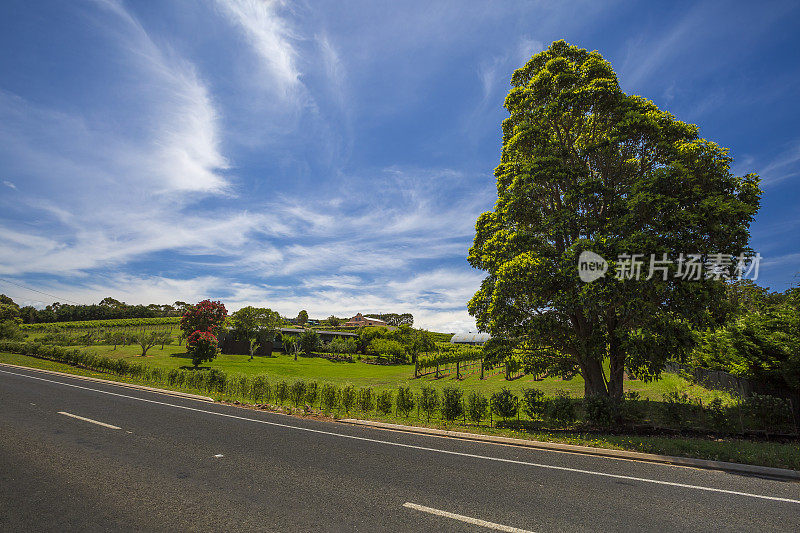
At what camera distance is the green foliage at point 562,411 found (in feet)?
41.3

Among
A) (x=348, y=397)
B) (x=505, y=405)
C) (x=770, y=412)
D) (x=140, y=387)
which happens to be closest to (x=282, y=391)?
(x=348, y=397)

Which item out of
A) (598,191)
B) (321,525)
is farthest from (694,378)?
(321,525)

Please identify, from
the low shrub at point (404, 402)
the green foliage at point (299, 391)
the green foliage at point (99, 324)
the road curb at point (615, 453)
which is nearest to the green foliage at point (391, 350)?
the green foliage at point (299, 391)

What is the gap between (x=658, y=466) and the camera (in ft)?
25.7

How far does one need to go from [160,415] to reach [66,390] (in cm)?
906

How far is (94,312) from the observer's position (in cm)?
10569

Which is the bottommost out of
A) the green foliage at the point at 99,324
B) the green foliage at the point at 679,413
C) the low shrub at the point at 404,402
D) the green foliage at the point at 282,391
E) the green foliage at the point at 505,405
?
the green foliage at the point at 99,324

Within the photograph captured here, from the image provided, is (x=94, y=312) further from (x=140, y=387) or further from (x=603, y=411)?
(x=603, y=411)

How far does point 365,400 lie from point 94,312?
431 ft

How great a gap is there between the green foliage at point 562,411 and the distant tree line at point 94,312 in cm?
10059

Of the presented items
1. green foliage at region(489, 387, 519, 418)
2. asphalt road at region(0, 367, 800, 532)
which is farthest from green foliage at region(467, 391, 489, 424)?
asphalt road at region(0, 367, 800, 532)

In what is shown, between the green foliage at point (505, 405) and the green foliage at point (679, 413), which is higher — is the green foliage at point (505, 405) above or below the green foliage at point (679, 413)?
below

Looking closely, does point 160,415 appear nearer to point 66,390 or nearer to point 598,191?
point 66,390

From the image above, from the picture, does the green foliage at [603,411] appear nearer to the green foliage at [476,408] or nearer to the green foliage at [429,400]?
the green foliage at [476,408]
